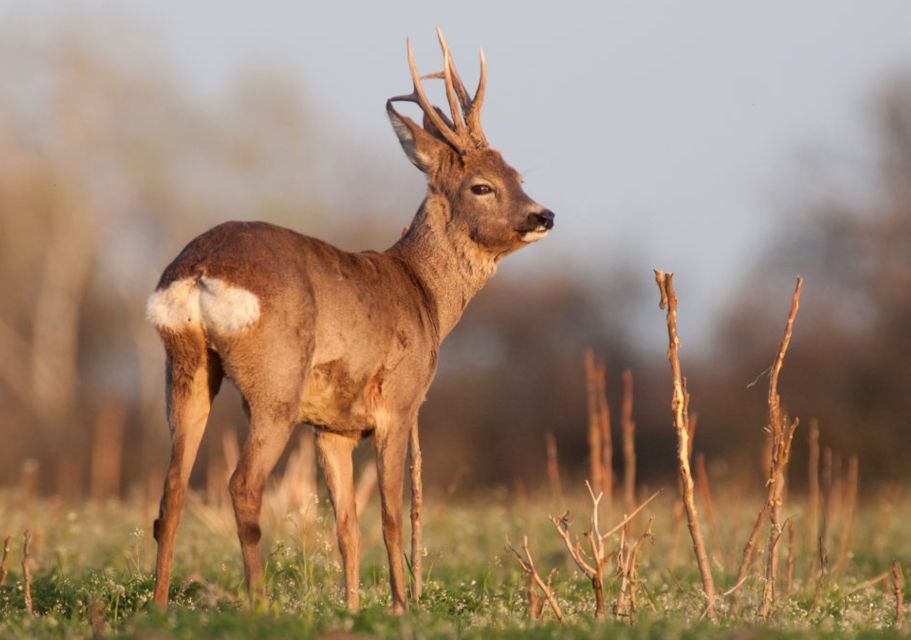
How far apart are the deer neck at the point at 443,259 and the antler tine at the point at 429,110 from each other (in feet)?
1.19

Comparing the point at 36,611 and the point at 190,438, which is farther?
the point at 36,611

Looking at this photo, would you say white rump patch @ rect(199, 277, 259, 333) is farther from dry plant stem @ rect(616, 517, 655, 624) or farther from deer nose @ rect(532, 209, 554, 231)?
deer nose @ rect(532, 209, 554, 231)

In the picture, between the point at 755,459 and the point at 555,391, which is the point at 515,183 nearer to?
the point at 755,459

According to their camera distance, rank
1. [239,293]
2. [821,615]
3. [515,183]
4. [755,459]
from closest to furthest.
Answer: [239,293] < [821,615] < [515,183] < [755,459]

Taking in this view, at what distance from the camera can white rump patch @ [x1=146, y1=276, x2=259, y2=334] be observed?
6.45 m

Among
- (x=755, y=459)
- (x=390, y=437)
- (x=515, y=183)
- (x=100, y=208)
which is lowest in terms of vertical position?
(x=755, y=459)

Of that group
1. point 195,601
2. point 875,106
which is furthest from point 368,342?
point 875,106

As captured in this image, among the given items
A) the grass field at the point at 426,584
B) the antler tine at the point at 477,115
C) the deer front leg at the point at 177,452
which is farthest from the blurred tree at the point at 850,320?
the deer front leg at the point at 177,452

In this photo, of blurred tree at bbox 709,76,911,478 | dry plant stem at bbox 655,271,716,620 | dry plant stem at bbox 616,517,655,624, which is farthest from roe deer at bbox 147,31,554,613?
blurred tree at bbox 709,76,911,478

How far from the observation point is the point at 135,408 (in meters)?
31.5

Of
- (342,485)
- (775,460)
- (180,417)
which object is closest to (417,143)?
(342,485)

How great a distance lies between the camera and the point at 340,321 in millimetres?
7027

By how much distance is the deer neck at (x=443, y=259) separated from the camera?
835cm

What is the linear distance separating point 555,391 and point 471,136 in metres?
23.1
